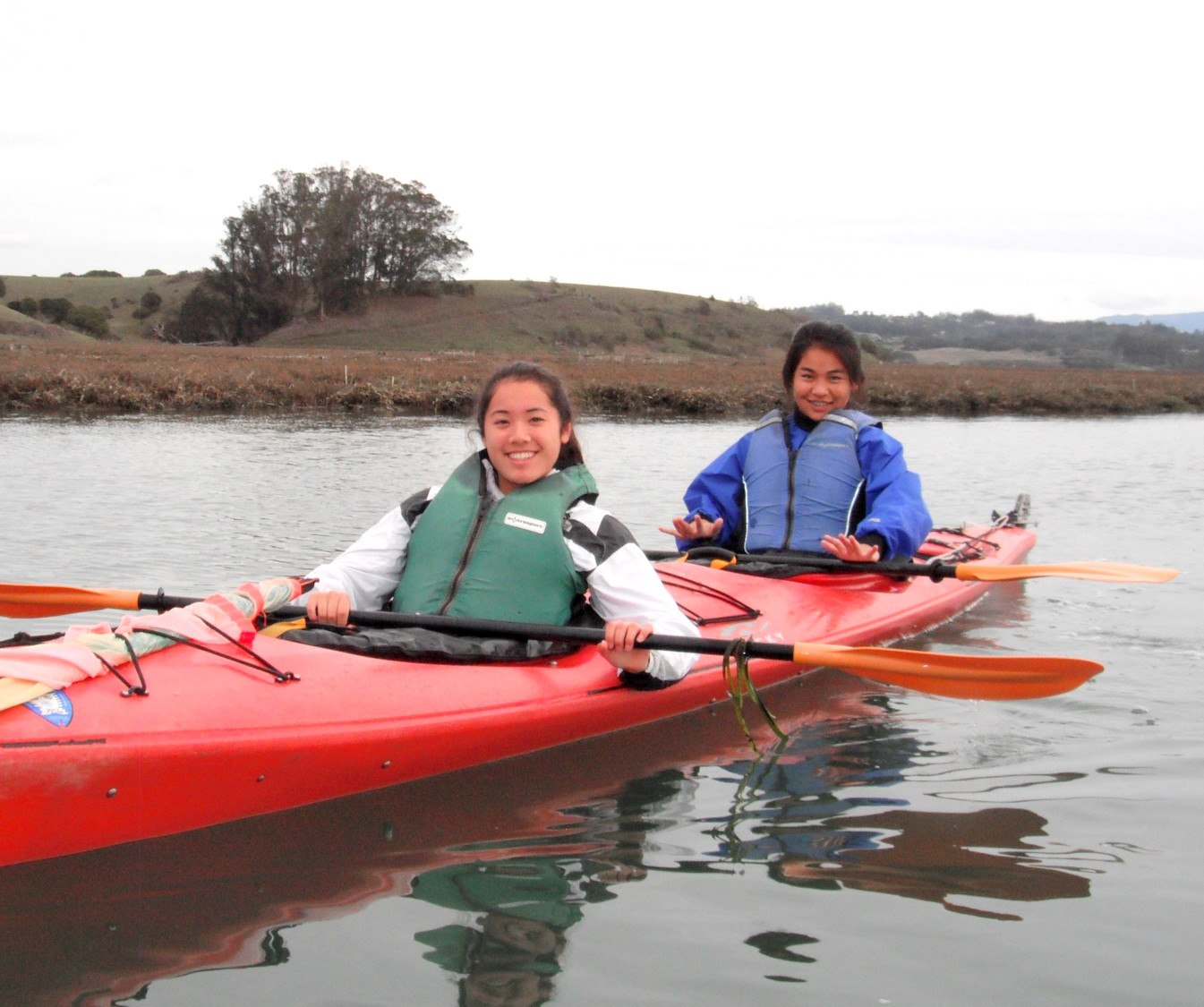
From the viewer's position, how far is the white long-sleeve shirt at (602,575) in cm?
367

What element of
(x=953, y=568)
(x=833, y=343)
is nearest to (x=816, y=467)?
(x=833, y=343)

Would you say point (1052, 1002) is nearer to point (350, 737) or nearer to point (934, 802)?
point (934, 802)

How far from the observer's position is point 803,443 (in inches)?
218

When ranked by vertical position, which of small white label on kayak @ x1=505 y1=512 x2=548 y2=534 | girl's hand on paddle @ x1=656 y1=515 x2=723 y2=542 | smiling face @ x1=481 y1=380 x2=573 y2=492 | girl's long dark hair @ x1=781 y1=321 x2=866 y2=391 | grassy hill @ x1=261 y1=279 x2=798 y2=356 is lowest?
girl's hand on paddle @ x1=656 y1=515 x2=723 y2=542

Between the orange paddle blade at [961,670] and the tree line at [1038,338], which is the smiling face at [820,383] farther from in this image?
the tree line at [1038,338]

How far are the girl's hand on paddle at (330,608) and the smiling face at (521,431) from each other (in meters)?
0.64

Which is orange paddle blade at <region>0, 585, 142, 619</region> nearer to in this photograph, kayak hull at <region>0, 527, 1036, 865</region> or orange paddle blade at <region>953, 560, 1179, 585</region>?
kayak hull at <region>0, 527, 1036, 865</region>

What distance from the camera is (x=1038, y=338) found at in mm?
67375

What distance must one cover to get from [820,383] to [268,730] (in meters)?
3.18

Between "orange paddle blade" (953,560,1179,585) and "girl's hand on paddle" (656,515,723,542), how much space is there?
1072 millimetres

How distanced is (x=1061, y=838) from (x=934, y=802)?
1.29 feet

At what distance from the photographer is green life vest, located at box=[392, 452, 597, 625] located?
3717 mm

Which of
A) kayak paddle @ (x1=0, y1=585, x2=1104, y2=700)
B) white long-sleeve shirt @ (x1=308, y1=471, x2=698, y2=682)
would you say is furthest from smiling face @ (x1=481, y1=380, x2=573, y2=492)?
kayak paddle @ (x1=0, y1=585, x2=1104, y2=700)

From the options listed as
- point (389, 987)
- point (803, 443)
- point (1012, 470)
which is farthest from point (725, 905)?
point (1012, 470)
